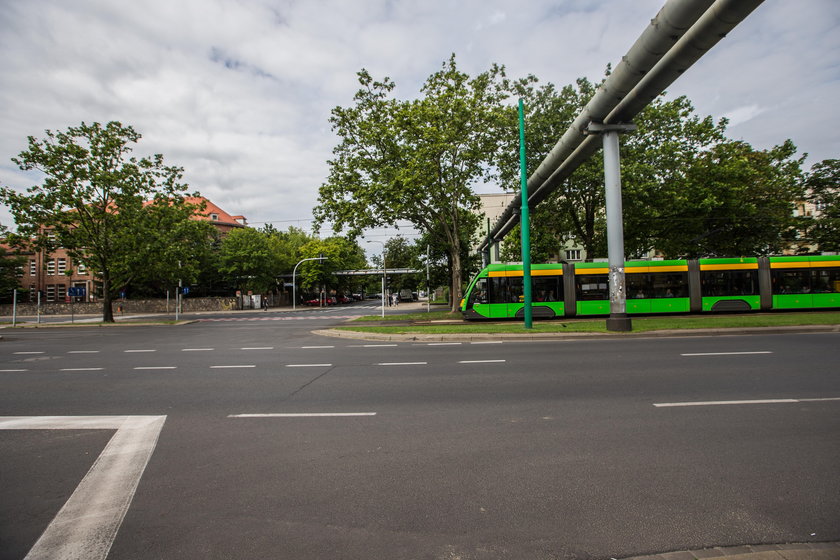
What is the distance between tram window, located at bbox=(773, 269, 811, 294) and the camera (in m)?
21.0

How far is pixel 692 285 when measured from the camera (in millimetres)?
20984

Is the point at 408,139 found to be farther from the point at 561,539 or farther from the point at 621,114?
the point at 561,539

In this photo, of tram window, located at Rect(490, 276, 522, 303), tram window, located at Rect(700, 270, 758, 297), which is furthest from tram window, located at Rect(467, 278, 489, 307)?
tram window, located at Rect(700, 270, 758, 297)

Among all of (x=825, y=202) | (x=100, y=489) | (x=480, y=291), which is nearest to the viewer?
(x=100, y=489)

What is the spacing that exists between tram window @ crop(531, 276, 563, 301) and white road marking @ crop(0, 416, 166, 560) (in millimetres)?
17858

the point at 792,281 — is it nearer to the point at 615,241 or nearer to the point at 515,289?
the point at 615,241

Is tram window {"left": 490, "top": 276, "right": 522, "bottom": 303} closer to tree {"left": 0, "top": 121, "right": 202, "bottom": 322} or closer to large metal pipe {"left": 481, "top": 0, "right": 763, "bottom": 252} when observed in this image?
large metal pipe {"left": 481, "top": 0, "right": 763, "bottom": 252}

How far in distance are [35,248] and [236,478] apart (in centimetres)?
3458

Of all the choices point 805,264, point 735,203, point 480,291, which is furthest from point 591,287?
point 735,203

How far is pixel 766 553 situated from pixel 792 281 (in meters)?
24.7

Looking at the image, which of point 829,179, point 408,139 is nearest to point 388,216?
point 408,139

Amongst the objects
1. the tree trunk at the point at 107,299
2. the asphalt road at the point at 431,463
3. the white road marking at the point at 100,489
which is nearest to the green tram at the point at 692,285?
the asphalt road at the point at 431,463

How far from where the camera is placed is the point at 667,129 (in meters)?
24.5

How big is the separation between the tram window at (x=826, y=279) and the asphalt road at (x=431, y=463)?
17504 mm
